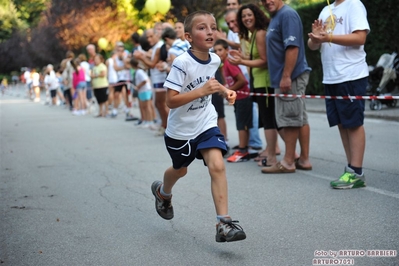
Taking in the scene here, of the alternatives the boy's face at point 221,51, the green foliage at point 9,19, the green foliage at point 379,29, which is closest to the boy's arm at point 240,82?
the boy's face at point 221,51

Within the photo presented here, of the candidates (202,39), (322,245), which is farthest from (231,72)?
(322,245)

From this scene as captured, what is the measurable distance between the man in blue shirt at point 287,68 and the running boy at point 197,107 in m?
2.26

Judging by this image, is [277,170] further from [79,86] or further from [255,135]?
[79,86]

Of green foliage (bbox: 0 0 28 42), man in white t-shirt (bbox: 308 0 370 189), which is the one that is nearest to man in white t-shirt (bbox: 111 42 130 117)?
man in white t-shirt (bbox: 308 0 370 189)

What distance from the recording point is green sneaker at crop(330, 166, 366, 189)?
20.4 ft

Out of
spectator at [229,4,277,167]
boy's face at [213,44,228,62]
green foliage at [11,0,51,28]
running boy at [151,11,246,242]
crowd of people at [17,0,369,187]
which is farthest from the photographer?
green foliage at [11,0,51,28]

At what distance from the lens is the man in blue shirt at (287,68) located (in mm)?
6922

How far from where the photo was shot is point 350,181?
6.21 meters

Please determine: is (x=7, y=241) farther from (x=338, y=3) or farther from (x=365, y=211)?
(x=338, y=3)

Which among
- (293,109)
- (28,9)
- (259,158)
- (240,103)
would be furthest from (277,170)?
(28,9)

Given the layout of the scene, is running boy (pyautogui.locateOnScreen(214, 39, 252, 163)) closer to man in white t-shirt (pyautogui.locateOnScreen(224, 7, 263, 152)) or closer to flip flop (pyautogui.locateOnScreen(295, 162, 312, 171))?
man in white t-shirt (pyautogui.locateOnScreen(224, 7, 263, 152))

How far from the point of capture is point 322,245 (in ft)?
14.4

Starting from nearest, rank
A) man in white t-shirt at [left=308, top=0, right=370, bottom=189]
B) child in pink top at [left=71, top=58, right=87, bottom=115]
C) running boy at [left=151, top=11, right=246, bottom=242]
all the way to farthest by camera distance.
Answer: running boy at [left=151, top=11, right=246, bottom=242] < man in white t-shirt at [left=308, top=0, right=370, bottom=189] < child in pink top at [left=71, top=58, right=87, bottom=115]

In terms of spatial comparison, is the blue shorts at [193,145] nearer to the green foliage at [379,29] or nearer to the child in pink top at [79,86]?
the green foliage at [379,29]
